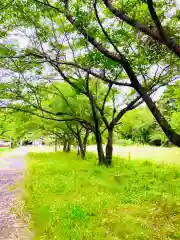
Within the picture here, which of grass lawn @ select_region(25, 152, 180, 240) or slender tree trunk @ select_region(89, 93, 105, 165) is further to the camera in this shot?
slender tree trunk @ select_region(89, 93, 105, 165)

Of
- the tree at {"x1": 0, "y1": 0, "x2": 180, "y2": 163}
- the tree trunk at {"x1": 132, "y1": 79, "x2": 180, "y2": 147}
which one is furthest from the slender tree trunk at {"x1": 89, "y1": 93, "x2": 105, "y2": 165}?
the tree trunk at {"x1": 132, "y1": 79, "x2": 180, "y2": 147}

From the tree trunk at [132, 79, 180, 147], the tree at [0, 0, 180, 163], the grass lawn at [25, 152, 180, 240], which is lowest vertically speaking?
the grass lawn at [25, 152, 180, 240]

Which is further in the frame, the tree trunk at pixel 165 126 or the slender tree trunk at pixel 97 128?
the slender tree trunk at pixel 97 128

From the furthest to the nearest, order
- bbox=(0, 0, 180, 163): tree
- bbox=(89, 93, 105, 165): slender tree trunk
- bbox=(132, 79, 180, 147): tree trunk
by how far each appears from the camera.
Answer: bbox=(89, 93, 105, 165): slender tree trunk
bbox=(0, 0, 180, 163): tree
bbox=(132, 79, 180, 147): tree trunk

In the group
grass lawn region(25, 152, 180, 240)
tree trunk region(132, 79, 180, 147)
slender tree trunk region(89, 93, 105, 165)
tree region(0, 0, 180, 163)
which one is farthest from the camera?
slender tree trunk region(89, 93, 105, 165)

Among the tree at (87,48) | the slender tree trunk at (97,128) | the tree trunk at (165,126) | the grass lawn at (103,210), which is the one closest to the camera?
the grass lawn at (103,210)

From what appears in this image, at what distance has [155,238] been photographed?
4828 mm

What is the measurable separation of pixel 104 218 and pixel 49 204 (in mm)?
1721

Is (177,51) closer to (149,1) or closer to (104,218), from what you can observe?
(149,1)

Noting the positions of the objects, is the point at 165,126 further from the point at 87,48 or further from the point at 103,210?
the point at 87,48

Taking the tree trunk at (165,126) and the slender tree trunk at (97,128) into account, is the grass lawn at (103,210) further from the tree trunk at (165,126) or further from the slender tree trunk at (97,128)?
the slender tree trunk at (97,128)

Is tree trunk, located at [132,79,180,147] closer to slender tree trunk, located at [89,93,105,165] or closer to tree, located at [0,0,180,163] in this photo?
tree, located at [0,0,180,163]

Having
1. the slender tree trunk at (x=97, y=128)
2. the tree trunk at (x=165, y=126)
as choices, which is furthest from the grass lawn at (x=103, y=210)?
the slender tree trunk at (x=97, y=128)

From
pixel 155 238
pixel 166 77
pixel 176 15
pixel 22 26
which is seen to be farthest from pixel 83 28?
pixel 166 77
